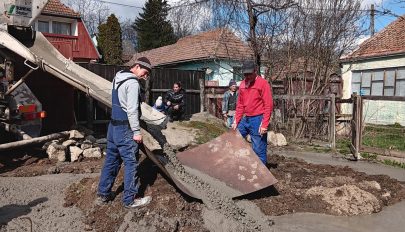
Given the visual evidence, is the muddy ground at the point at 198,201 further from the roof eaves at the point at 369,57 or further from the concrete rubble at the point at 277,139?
the roof eaves at the point at 369,57

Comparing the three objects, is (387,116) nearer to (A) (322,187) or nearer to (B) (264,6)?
(B) (264,6)

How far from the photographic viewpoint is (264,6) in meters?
11.8

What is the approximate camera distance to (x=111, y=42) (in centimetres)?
3638

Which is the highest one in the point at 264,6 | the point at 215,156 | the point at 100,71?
the point at 264,6

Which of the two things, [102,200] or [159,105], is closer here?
[102,200]

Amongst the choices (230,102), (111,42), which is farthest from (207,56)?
(111,42)

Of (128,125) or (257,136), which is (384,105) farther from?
(128,125)

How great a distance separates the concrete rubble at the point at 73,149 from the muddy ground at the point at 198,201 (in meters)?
0.56

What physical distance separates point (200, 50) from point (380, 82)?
10287 millimetres

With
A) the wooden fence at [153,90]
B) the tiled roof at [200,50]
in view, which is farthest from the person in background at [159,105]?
the tiled roof at [200,50]


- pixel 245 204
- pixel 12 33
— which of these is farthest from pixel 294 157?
pixel 12 33

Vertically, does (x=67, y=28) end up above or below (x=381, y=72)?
Answer: above

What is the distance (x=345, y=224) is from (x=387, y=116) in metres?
15.9

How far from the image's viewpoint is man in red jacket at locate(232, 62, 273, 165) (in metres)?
6.77
